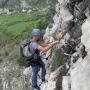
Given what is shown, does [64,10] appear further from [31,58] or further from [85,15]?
[31,58]

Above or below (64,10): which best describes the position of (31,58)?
below

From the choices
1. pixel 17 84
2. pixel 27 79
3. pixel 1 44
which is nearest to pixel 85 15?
pixel 27 79

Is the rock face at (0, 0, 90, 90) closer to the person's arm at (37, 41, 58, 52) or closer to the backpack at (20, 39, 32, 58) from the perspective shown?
the person's arm at (37, 41, 58, 52)

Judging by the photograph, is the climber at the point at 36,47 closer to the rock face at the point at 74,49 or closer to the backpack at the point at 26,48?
the backpack at the point at 26,48

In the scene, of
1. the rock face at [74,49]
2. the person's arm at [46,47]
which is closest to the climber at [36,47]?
the person's arm at [46,47]

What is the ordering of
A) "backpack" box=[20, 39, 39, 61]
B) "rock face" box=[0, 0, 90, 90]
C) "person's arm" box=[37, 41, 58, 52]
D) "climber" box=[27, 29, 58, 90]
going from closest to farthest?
"rock face" box=[0, 0, 90, 90] → "person's arm" box=[37, 41, 58, 52] → "climber" box=[27, 29, 58, 90] → "backpack" box=[20, 39, 39, 61]

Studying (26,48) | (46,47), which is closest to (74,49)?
(26,48)

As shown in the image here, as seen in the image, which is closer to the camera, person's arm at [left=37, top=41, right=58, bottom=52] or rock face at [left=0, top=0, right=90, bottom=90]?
rock face at [left=0, top=0, right=90, bottom=90]

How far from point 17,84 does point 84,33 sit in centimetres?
3090

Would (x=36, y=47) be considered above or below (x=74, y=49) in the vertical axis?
below

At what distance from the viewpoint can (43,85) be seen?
1714 centimetres

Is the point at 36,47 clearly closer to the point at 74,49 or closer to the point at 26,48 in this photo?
the point at 26,48

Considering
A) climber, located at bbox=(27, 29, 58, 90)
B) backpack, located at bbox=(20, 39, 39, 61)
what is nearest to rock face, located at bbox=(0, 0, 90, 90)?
climber, located at bbox=(27, 29, 58, 90)

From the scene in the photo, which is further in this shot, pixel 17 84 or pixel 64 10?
pixel 17 84
